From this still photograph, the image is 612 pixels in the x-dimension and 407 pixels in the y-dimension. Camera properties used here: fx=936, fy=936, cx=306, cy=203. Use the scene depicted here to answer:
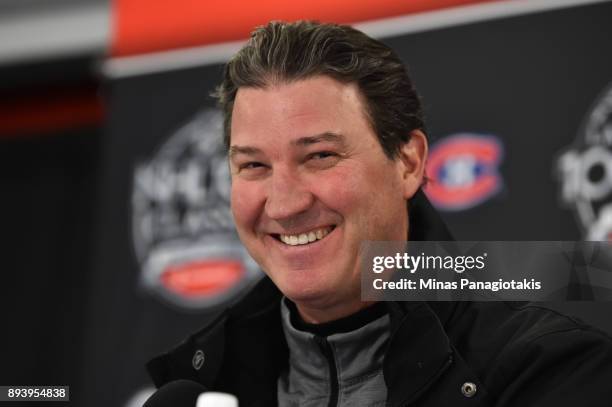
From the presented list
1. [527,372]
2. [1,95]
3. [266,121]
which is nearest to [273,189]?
[266,121]

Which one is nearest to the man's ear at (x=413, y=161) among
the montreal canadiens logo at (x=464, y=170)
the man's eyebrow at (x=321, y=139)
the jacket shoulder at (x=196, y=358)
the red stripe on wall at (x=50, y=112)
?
the man's eyebrow at (x=321, y=139)

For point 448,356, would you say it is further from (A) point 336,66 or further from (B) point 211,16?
(B) point 211,16

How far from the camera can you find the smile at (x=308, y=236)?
3.26 ft

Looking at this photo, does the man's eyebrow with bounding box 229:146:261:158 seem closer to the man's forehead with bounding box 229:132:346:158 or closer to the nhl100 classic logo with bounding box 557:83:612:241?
the man's forehead with bounding box 229:132:346:158

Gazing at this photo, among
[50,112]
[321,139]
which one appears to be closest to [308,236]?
[321,139]

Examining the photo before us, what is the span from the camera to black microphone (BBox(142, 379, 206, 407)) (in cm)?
87

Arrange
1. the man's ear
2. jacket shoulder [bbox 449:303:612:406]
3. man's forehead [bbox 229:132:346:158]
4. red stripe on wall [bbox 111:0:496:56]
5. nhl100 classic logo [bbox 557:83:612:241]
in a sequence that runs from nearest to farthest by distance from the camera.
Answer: jacket shoulder [bbox 449:303:612:406] → man's forehead [bbox 229:132:346:158] → the man's ear → nhl100 classic logo [bbox 557:83:612:241] → red stripe on wall [bbox 111:0:496:56]

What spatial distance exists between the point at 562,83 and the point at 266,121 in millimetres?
777

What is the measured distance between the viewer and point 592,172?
152 cm

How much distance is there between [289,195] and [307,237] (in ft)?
A: 0.18

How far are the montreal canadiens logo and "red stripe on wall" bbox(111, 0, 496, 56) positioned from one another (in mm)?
289

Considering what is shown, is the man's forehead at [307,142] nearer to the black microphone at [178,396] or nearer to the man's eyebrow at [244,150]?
the man's eyebrow at [244,150]

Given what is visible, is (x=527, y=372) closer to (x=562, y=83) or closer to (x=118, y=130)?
(x=562, y=83)

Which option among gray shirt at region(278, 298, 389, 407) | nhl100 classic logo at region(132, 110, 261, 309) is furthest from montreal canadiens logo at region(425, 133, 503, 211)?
gray shirt at region(278, 298, 389, 407)
